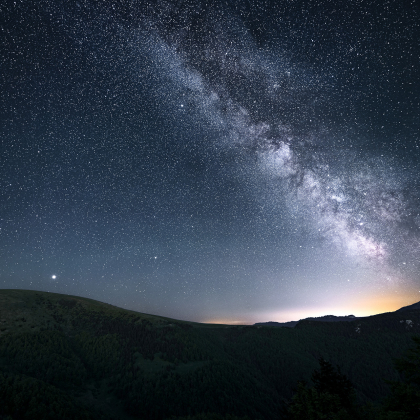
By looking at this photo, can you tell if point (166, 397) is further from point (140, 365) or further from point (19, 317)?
point (19, 317)

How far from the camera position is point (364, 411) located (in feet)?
79.0

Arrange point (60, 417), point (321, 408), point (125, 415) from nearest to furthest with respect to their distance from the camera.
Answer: point (321, 408)
point (60, 417)
point (125, 415)

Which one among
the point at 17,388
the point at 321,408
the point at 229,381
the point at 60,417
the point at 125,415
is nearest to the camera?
the point at 321,408

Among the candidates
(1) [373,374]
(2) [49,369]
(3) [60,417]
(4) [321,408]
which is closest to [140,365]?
(2) [49,369]

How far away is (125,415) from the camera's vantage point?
118438 mm

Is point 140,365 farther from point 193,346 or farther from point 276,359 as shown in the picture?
point 276,359

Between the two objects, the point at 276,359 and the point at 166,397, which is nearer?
the point at 166,397

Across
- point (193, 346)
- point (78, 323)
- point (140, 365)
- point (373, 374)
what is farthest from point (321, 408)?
point (373, 374)

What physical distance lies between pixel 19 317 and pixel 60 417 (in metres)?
127

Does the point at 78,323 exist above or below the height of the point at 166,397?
above

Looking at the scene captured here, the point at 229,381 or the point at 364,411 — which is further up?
the point at 364,411

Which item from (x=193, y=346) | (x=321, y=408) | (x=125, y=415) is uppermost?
(x=321, y=408)

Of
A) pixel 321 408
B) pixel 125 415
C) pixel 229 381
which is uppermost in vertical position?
pixel 321 408

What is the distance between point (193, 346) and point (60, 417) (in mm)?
107259
